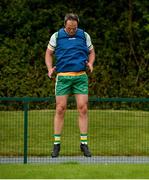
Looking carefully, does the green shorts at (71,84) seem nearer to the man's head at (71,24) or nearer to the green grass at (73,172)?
the man's head at (71,24)

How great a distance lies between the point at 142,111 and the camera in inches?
443

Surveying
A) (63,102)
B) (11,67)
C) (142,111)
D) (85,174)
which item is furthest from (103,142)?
(11,67)

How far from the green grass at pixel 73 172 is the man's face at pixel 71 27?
1952 mm

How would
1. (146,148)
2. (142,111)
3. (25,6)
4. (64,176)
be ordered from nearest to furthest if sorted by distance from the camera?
(64,176), (142,111), (146,148), (25,6)

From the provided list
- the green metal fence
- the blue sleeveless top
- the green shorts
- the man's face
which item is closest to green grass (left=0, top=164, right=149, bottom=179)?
the green shorts

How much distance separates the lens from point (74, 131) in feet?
40.9

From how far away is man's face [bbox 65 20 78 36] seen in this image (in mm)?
8805

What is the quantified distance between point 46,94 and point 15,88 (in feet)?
3.64

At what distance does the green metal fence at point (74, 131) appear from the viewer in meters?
11.2

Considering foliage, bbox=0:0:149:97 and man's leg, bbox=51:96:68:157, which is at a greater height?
foliage, bbox=0:0:149:97

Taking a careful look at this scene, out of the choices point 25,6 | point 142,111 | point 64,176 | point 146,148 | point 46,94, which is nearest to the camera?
point 64,176

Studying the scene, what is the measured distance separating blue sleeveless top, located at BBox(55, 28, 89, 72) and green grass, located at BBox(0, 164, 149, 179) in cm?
157

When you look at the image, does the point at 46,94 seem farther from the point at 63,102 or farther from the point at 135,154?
the point at 63,102

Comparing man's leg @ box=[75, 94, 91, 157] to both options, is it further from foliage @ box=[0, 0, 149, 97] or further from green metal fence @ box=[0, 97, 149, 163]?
foliage @ box=[0, 0, 149, 97]
